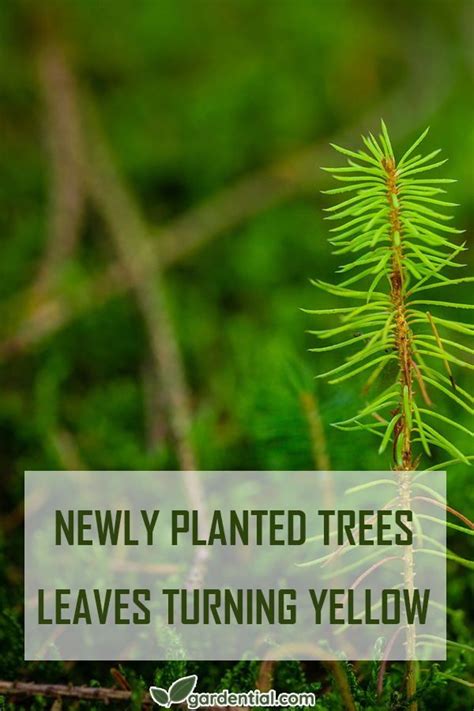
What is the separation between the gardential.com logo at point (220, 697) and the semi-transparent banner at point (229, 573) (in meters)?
0.03

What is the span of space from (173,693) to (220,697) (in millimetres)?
39

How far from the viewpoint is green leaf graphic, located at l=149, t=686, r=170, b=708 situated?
55 cm

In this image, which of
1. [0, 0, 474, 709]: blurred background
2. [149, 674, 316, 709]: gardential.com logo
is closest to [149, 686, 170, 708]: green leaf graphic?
[149, 674, 316, 709]: gardential.com logo

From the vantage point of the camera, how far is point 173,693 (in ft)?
1.83

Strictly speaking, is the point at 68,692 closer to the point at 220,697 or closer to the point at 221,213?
the point at 220,697

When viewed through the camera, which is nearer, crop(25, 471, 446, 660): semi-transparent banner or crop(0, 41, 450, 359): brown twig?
crop(25, 471, 446, 660): semi-transparent banner

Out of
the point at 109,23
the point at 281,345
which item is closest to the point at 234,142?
the point at 109,23

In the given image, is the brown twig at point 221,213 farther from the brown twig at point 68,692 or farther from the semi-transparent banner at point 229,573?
the brown twig at point 68,692

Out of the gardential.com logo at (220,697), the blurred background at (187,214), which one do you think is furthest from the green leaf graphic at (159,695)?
the blurred background at (187,214)

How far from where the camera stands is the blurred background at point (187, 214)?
860 millimetres

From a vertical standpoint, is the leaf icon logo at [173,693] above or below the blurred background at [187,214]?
below

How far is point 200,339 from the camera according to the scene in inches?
44.8

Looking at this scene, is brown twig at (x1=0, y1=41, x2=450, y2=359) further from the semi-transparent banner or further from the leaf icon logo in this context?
the leaf icon logo

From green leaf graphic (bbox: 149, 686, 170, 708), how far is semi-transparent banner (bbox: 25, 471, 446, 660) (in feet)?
0.09
